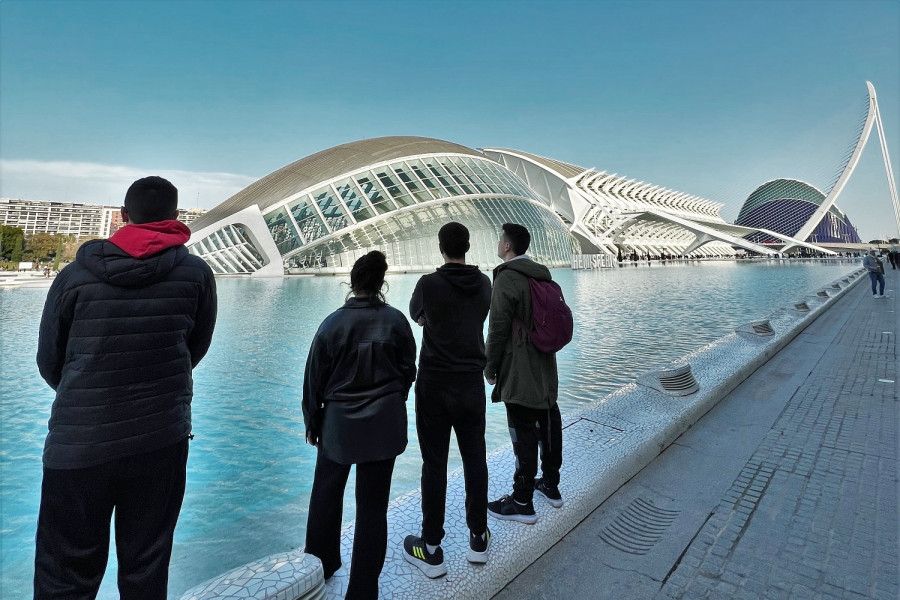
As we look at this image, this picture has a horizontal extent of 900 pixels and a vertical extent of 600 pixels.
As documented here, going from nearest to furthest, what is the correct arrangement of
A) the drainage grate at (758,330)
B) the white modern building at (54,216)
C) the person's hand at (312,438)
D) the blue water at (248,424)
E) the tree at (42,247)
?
the person's hand at (312,438), the blue water at (248,424), the drainage grate at (758,330), the tree at (42,247), the white modern building at (54,216)

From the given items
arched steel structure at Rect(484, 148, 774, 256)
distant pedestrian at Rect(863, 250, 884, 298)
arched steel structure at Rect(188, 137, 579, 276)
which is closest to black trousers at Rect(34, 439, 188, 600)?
distant pedestrian at Rect(863, 250, 884, 298)

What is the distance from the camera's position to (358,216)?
31766 mm

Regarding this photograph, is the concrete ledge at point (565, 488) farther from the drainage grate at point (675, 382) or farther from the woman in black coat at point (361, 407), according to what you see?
the woman in black coat at point (361, 407)

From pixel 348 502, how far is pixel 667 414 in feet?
9.19

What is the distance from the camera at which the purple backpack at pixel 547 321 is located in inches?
96.3

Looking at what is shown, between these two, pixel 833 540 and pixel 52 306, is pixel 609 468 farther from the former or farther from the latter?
pixel 52 306

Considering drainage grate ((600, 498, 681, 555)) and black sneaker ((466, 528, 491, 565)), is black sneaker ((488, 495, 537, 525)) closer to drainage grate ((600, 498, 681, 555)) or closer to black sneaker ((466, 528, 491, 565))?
black sneaker ((466, 528, 491, 565))

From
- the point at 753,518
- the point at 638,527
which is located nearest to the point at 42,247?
the point at 638,527

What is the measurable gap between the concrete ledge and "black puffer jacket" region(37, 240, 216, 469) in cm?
63

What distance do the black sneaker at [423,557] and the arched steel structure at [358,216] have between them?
2997cm

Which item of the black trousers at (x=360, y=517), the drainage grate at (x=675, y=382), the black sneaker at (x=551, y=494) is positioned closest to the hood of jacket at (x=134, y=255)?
the black trousers at (x=360, y=517)

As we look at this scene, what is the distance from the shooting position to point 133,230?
1497mm

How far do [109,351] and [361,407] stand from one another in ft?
2.96

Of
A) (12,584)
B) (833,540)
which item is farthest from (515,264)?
(12,584)
